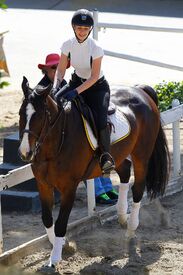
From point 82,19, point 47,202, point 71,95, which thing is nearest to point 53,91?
point 71,95

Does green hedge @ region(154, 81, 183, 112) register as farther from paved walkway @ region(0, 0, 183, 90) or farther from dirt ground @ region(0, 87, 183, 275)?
dirt ground @ region(0, 87, 183, 275)

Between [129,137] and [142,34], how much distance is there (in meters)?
10.8

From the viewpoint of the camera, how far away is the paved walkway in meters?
15.2

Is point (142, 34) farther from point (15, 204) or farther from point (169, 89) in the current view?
point (15, 204)

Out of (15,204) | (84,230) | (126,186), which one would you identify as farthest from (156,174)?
(15,204)

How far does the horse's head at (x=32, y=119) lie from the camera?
21.7 feet

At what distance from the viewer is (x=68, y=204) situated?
7.09 metres

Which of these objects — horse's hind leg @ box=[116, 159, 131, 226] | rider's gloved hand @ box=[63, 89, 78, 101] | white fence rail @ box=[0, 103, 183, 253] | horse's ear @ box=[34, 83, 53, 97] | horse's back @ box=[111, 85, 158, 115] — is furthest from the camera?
horse's hind leg @ box=[116, 159, 131, 226]

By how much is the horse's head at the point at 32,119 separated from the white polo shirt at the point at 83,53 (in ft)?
1.91

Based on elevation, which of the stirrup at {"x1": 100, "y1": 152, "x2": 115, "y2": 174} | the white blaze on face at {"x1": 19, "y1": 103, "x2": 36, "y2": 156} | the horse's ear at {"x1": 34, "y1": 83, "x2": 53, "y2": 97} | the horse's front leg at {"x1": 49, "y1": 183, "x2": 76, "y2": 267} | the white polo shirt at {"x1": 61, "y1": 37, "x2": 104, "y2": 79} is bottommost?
the horse's front leg at {"x1": 49, "y1": 183, "x2": 76, "y2": 267}

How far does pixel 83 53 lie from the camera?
23.5ft

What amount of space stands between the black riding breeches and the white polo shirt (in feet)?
0.33

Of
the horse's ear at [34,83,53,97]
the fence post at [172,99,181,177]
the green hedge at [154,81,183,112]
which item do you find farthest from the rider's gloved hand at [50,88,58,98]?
the green hedge at [154,81,183,112]

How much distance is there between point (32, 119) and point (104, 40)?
10.8 m
